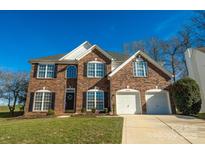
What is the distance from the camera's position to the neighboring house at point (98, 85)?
15.6m

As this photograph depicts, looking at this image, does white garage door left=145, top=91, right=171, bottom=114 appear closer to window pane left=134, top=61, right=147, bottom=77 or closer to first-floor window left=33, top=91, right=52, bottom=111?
window pane left=134, top=61, right=147, bottom=77

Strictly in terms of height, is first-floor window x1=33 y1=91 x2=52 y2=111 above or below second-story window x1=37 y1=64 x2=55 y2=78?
below

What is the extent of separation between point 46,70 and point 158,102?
39.6 feet

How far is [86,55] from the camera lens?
57.6 ft

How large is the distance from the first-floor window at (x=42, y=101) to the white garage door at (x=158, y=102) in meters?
9.81

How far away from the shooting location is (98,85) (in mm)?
16578

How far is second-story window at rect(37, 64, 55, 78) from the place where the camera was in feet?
56.5

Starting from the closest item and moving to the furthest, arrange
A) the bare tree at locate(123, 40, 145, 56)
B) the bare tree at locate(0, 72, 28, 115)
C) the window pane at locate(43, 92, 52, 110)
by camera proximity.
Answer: the window pane at locate(43, 92, 52, 110) → the bare tree at locate(0, 72, 28, 115) → the bare tree at locate(123, 40, 145, 56)

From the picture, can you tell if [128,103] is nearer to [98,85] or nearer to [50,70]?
[98,85]

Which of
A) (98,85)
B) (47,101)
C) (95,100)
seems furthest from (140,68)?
(47,101)

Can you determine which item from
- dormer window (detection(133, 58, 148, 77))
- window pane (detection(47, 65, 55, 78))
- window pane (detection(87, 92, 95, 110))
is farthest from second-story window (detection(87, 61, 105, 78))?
window pane (detection(47, 65, 55, 78))
